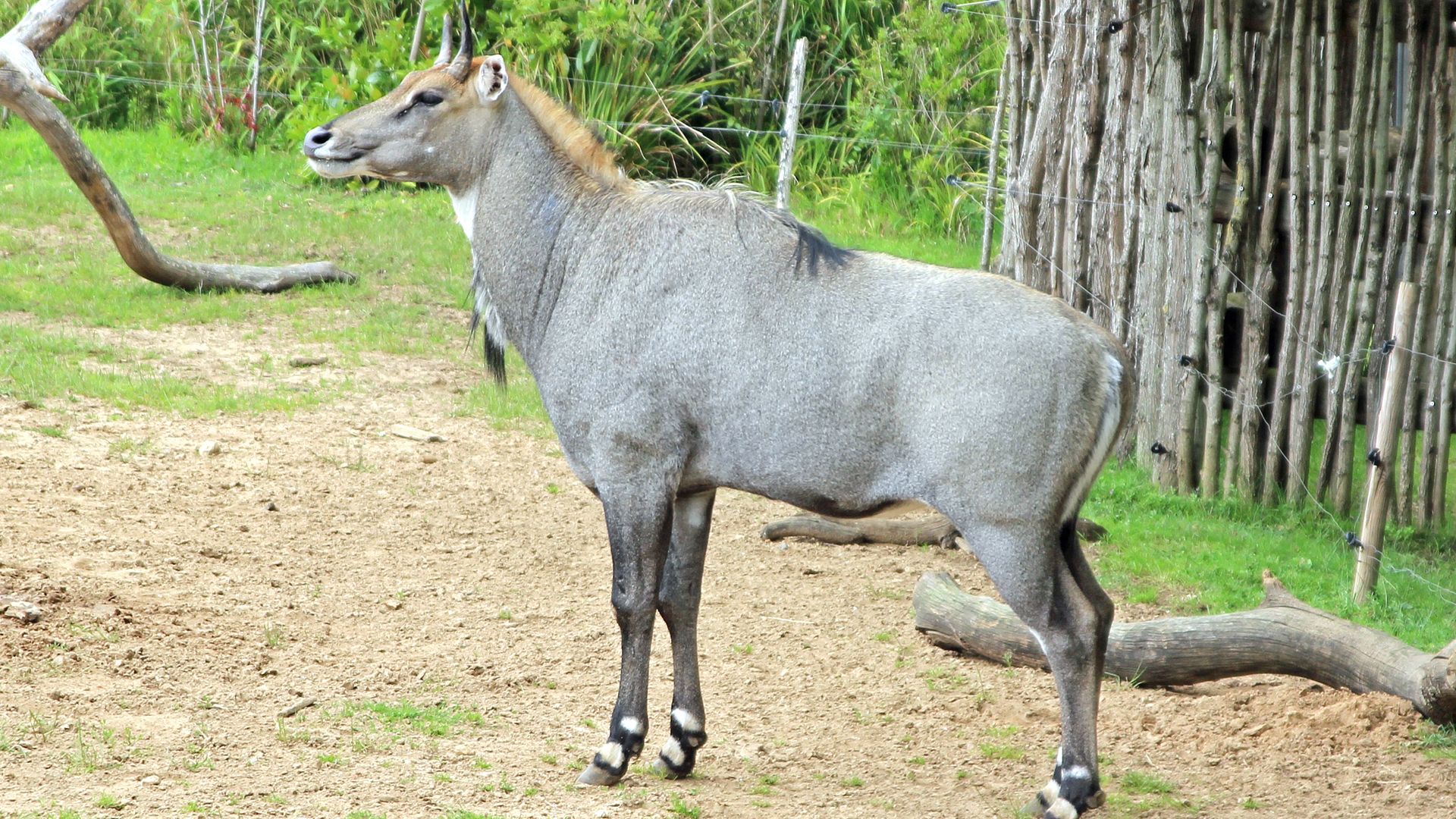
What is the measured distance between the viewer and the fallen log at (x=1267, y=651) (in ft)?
19.1

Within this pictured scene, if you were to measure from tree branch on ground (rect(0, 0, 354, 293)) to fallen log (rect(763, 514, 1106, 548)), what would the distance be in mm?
4586

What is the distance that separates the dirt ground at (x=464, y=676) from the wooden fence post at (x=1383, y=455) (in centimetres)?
117

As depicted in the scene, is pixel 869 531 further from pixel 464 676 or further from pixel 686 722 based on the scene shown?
pixel 686 722

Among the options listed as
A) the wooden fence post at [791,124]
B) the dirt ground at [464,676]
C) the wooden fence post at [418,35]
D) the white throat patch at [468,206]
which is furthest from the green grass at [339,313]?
the white throat patch at [468,206]

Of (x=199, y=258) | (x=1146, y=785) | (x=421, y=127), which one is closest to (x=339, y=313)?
(x=199, y=258)

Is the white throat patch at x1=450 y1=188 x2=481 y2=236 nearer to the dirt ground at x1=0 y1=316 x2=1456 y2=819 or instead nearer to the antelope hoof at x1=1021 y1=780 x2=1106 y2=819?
the dirt ground at x1=0 y1=316 x2=1456 y2=819

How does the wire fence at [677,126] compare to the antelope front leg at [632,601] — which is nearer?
the antelope front leg at [632,601]

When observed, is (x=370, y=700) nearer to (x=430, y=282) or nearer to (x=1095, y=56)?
(x=1095, y=56)

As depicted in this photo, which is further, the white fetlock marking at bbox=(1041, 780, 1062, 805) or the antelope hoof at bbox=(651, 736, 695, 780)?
the antelope hoof at bbox=(651, 736, 695, 780)

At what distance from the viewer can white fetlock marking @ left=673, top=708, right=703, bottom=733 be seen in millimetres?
5547

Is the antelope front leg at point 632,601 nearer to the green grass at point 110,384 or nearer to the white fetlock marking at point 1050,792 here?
the white fetlock marking at point 1050,792

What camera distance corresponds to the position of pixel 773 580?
→ 26.1 feet

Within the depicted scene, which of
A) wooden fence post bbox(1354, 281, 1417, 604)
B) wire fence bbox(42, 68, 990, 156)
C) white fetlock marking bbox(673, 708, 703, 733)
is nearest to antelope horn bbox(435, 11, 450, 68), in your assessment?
white fetlock marking bbox(673, 708, 703, 733)

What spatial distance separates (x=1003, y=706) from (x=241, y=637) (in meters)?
3.41
